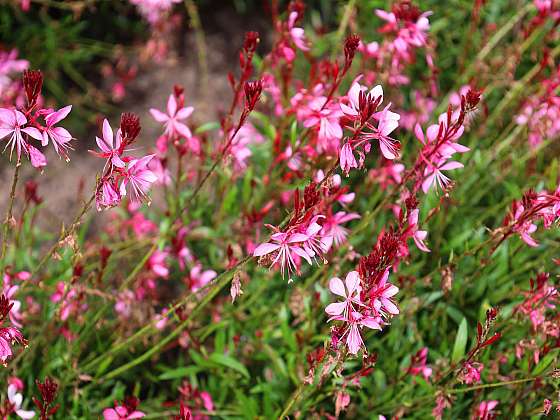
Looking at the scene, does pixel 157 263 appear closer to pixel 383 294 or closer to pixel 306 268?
pixel 306 268

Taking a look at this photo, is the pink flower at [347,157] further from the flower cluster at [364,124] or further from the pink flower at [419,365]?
the pink flower at [419,365]

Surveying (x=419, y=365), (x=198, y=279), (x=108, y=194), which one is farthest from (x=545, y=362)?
(x=108, y=194)

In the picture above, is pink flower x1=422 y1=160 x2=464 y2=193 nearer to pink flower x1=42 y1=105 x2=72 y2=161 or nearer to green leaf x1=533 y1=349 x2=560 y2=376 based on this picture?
green leaf x1=533 y1=349 x2=560 y2=376

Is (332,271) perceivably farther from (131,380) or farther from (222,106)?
(222,106)

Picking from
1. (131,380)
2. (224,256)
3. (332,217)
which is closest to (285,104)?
(224,256)

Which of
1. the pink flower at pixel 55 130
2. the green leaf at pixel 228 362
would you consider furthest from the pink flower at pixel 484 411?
the pink flower at pixel 55 130

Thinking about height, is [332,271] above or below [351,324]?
below

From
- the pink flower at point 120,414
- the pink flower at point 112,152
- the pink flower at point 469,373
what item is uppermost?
the pink flower at point 112,152

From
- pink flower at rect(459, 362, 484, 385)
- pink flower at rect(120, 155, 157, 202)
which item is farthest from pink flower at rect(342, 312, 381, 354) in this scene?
pink flower at rect(120, 155, 157, 202)

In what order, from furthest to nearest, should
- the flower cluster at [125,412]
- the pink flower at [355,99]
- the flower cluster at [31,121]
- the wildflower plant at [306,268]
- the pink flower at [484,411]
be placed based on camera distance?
the pink flower at [484,411]
the flower cluster at [125,412]
the wildflower plant at [306,268]
the pink flower at [355,99]
the flower cluster at [31,121]
